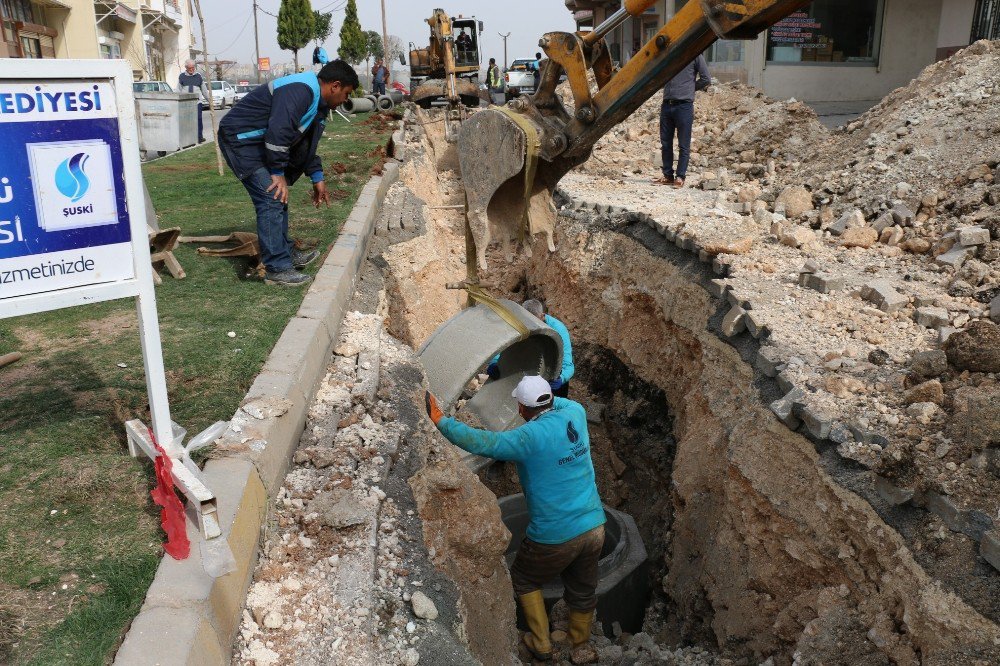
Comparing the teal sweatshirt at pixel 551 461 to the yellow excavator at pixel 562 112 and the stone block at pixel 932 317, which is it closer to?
the yellow excavator at pixel 562 112

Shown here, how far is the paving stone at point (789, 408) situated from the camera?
15.2 feet

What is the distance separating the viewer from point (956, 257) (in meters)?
6.34

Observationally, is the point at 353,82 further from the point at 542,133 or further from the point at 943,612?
the point at 943,612

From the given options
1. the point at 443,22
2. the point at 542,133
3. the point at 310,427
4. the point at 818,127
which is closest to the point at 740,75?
the point at 818,127

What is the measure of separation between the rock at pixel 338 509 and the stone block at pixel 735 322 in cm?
324

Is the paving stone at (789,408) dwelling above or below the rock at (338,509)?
above

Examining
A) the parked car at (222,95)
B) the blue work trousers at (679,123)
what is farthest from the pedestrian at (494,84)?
the blue work trousers at (679,123)

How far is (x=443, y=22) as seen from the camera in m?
19.9

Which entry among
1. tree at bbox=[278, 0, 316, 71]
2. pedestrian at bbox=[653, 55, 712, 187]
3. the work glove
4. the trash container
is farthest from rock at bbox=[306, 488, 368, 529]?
tree at bbox=[278, 0, 316, 71]

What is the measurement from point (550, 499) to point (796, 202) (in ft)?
17.1

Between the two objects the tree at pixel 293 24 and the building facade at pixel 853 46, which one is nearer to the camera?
the building facade at pixel 853 46

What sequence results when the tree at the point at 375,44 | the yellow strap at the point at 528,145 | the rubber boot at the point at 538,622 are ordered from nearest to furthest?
the yellow strap at the point at 528,145
the rubber boot at the point at 538,622
the tree at the point at 375,44

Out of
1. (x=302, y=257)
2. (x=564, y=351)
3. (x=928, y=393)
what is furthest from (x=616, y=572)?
(x=302, y=257)

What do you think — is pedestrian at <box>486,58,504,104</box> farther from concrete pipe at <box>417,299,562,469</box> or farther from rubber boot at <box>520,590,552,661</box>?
rubber boot at <box>520,590,552,661</box>
